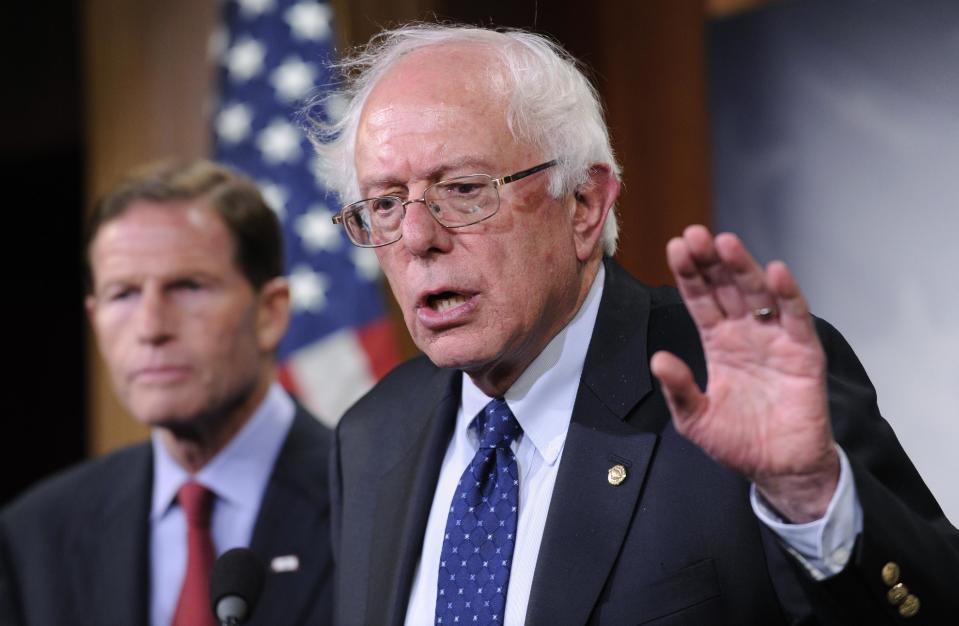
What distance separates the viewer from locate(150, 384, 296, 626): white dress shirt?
2588 millimetres

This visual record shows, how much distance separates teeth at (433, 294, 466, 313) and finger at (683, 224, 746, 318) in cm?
51

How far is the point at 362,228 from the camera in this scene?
1.92 meters

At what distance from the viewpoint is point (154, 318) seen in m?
2.60

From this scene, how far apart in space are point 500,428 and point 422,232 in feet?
1.15

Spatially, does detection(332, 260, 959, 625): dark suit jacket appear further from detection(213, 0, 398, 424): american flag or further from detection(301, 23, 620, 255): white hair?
detection(213, 0, 398, 424): american flag

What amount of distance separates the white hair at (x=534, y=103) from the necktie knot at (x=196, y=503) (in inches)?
36.8

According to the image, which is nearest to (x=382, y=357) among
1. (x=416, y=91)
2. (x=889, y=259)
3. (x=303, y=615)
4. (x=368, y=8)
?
(x=368, y=8)

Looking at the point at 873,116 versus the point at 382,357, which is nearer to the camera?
the point at 873,116

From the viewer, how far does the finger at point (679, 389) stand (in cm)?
132

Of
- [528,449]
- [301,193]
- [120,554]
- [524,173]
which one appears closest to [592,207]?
[524,173]

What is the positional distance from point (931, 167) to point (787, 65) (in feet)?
1.82

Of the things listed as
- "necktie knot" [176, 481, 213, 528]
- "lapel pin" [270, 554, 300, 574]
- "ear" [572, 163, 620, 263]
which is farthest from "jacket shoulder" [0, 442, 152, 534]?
"ear" [572, 163, 620, 263]

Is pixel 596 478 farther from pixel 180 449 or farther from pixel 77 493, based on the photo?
pixel 77 493

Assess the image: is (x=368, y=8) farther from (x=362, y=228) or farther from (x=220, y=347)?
(x=362, y=228)
